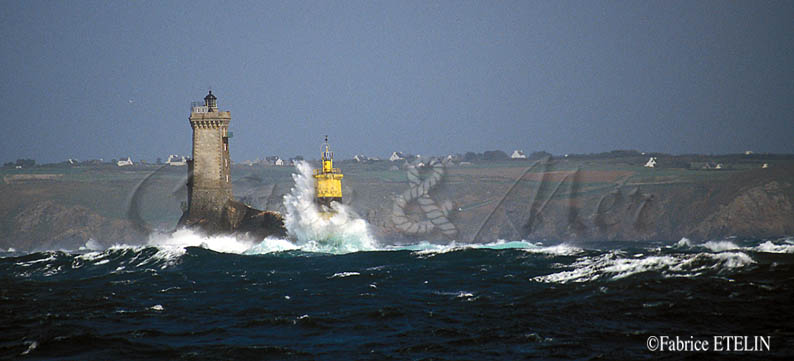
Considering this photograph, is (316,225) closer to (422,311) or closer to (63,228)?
(422,311)

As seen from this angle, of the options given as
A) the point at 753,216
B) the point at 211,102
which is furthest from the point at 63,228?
the point at 753,216

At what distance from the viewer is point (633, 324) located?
20.0m

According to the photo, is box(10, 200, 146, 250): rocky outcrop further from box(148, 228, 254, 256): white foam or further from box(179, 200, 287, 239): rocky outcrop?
box(179, 200, 287, 239): rocky outcrop

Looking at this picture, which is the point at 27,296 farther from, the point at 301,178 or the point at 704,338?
the point at 301,178

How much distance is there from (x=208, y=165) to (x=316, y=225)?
34.8 ft

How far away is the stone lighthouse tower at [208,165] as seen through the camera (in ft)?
216

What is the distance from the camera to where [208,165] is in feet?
217

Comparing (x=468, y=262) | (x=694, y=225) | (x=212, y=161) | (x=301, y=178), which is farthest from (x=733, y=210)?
(x=468, y=262)

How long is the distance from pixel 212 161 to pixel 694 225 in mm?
97970
